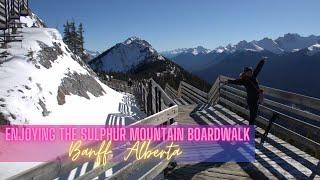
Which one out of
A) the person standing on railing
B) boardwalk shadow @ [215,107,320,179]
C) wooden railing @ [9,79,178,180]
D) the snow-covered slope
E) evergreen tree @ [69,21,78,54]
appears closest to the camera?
wooden railing @ [9,79,178,180]

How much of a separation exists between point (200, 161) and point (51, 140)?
901 centimetres

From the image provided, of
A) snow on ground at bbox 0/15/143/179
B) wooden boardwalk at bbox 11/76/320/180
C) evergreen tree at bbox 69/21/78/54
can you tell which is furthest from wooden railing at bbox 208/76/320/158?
evergreen tree at bbox 69/21/78/54

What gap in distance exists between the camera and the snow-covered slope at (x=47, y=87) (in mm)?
20391

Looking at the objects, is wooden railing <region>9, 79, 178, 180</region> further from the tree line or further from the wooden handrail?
the tree line

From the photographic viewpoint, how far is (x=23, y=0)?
28.9 m

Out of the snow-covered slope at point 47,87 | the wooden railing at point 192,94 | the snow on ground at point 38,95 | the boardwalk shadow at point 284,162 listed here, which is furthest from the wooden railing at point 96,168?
the wooden railing at point 192,94

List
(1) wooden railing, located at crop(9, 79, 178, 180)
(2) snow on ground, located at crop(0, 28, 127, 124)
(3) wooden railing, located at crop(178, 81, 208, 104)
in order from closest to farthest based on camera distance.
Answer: (1) wooden railing, located at crop(9, 79, 178, 180), (2) snow on ground, located at crop(0, 28, 127, 124), (3) wooden railing, located at crop(178, 81, 208, 104)

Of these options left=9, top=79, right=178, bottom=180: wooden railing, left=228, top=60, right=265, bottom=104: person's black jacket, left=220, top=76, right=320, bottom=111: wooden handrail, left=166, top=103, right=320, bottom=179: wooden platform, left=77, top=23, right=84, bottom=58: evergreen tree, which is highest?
left=77, top=23, right=84, bottom=58: evergreen tree

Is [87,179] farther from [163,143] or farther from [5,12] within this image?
[5,12]

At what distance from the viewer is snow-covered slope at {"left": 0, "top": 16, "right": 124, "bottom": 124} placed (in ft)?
66.9

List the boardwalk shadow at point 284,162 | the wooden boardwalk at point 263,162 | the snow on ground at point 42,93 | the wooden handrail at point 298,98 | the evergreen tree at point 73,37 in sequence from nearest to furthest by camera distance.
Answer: the wooden boardwalk at point 263,162 → the boardwalk shadow at point 284,162 → the wooden handrail at point 298,98 → the snow on ground at point 42,93 → the evergreen tree at point 73,37

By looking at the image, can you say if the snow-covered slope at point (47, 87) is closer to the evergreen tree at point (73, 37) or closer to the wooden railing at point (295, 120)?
the wooden railing at point (295, 120)

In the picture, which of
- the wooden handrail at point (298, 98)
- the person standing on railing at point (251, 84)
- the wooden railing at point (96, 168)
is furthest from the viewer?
the person standing on railing at point (251, 84)

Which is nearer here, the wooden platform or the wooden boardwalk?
the wooden boardwalk
